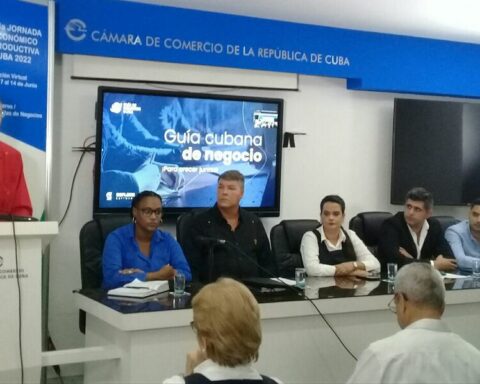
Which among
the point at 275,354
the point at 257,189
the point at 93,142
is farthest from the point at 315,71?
the point at 275,354

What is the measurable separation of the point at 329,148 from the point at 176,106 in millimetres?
1442

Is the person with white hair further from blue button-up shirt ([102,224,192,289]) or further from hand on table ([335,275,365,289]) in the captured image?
blue button-up shirt ([102,224,192,289])

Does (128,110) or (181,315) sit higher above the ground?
(128,110)

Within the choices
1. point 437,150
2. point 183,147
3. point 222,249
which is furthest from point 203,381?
point 437,150

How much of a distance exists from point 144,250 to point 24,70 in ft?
4.53

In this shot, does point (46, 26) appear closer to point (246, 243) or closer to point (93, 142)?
point (93, 142)

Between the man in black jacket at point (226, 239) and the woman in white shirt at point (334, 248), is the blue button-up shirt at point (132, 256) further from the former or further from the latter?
the woman in white shirt at point (334, 248)

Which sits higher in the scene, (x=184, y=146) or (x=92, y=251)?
(x=184, y=146)

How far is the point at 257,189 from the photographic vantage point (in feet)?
18.2

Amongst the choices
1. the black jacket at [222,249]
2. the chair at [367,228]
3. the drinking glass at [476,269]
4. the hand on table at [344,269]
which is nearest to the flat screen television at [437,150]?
the chair at [367,228]

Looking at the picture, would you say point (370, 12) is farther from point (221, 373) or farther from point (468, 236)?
point (221, 373)

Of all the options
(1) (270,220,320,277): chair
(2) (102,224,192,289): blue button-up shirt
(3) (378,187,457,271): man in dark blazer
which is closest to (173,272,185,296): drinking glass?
(2) (102,224,192,289): blue button-up shirt

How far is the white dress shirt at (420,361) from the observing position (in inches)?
84.4

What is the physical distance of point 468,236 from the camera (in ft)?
16.6
